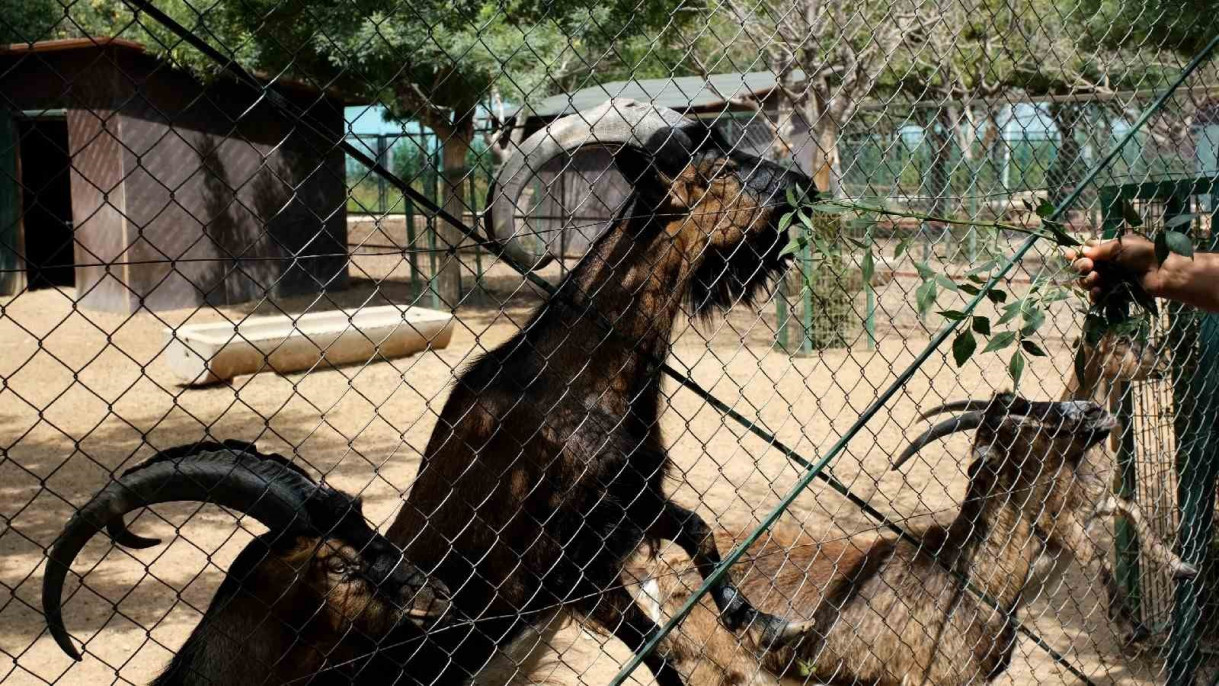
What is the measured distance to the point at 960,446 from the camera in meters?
8.09

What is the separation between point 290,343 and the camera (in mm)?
9820

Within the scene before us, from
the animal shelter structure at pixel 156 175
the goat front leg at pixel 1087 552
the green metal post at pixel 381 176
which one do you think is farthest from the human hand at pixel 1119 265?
the animal shelter structure at pixel 156 175

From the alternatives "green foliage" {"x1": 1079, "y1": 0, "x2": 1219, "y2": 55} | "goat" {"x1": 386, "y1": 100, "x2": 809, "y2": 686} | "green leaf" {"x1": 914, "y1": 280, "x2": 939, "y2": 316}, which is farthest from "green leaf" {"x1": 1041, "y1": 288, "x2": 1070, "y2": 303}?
"green foliage" {"x1": 1079, "y1": 0, "x2": 1219, "y2": 55}

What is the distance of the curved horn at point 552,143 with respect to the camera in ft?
10.1

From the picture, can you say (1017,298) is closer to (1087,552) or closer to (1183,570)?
(1183,570)

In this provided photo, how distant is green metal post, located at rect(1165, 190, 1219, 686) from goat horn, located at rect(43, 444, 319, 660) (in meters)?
3.58

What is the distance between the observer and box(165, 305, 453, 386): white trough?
956 cm

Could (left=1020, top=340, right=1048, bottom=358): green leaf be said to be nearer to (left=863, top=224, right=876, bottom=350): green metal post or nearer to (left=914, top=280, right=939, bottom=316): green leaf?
(left=914, top=280, right=939, bottom=316): green leaf

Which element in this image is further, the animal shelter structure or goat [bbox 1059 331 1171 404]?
the animal shelter structure

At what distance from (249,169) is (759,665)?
13033mm

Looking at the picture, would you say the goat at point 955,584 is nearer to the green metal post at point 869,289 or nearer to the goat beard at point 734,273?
the green metal post at point 869,289

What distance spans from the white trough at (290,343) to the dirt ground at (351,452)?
24cm

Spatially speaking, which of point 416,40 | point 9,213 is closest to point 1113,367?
point 416,40

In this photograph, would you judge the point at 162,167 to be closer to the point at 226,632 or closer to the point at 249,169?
the point at 249,169
